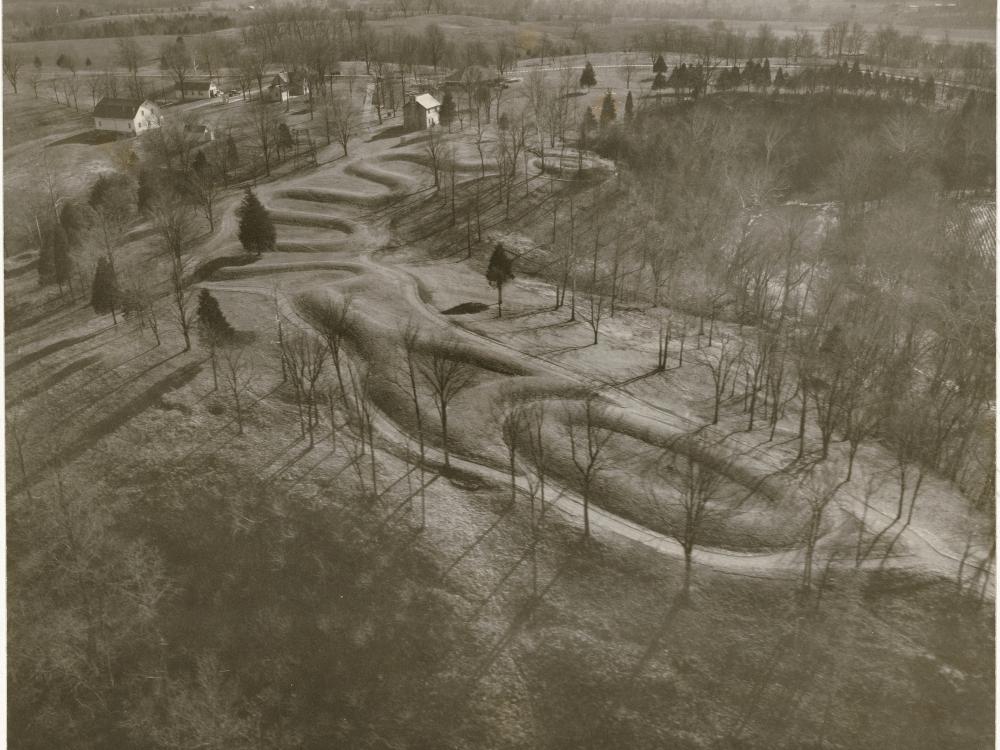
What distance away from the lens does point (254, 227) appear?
6425 centimetres

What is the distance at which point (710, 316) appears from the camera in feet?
189

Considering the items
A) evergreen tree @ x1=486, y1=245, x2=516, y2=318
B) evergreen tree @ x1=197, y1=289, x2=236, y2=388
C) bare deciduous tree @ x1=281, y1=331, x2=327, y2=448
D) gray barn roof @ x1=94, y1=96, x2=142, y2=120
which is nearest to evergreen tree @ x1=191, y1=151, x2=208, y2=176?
gray barn roof @ x1=94, y1=96, x2=142, y2=120

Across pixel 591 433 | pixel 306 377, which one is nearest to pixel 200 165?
pixel 306 377

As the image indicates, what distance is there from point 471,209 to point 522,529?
152ft

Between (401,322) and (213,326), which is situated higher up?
(213,326)

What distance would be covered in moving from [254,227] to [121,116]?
1746 inches

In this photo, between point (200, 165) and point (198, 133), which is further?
point (198, 133)

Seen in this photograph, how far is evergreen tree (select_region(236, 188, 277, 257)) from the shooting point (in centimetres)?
6431

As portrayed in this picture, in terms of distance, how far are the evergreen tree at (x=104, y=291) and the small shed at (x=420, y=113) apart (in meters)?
55.4

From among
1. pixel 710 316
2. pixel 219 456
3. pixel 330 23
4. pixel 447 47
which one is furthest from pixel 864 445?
pixel 330 23

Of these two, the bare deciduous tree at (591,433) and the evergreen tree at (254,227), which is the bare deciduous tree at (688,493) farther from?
the evergreen tree at (254,227)

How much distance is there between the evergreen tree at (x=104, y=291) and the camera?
51781 mm

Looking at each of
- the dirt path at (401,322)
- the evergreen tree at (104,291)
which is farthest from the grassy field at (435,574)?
the evergreen tree at (104,291)

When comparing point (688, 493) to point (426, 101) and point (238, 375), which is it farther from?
point (426, 101)
